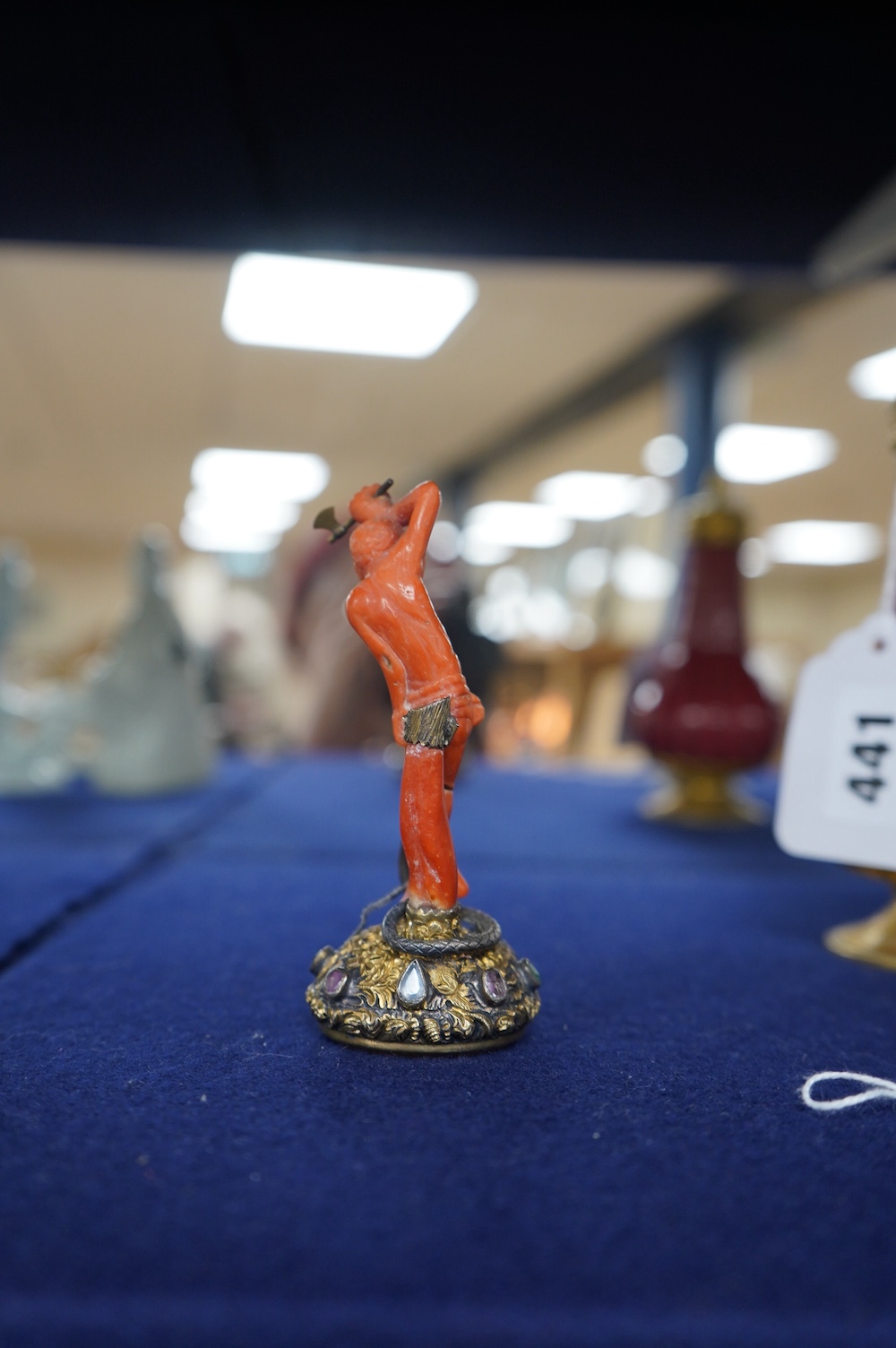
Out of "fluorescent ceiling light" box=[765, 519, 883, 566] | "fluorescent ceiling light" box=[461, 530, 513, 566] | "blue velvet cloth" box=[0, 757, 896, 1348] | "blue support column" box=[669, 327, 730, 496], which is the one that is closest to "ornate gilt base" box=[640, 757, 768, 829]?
"blue velvet cloth" box=[0, 757, 896, 1348]

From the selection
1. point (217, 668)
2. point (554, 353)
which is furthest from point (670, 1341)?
point (554, 353)

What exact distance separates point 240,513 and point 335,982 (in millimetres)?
7461

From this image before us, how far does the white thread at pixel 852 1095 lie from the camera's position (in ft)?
1.37

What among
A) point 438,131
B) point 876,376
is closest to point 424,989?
point 438,131

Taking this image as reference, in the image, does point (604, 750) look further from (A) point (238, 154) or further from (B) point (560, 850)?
(A) point (238, 154)

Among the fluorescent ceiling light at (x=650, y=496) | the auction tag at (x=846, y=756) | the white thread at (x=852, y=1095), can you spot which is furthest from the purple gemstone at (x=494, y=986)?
the fluorescent ceiling light at (x=650, y=496)

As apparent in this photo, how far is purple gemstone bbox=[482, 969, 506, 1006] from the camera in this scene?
470mm

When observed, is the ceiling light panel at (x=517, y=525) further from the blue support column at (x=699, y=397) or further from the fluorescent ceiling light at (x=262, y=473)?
the blue support column at (x=699, y=397)

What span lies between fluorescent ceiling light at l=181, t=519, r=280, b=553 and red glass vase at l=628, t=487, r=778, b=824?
24.7ft

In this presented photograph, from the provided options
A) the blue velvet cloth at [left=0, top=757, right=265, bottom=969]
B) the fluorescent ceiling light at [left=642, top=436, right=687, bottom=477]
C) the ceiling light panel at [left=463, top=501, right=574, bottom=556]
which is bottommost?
the blue velvet cloth at [left=0, top=757, right=265, bottom=969]

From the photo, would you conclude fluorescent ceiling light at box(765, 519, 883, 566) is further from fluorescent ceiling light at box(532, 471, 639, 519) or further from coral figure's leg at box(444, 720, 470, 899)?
coral figure's leg at box(444, 720, 470, 899)

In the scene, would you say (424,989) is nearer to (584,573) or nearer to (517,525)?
(584,573)

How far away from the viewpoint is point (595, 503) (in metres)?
7.09

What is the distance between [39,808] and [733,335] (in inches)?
115
